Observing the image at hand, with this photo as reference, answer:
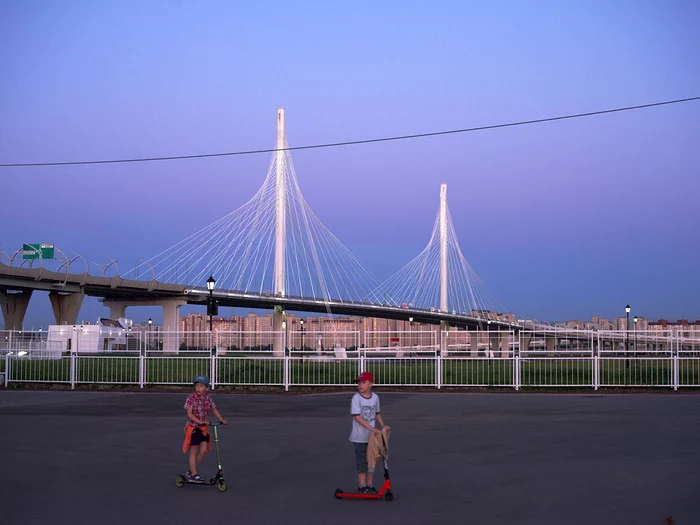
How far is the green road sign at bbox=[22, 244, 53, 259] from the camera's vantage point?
65938 millimetres

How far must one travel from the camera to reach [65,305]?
72500mm

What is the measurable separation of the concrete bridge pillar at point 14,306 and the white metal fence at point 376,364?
139 feet

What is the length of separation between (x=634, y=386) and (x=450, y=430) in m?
14.0

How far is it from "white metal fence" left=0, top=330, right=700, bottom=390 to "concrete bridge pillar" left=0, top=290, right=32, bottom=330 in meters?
42.4

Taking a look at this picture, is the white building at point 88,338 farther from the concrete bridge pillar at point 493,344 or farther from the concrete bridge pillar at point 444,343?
the concrete bridge pillar at point 493,344

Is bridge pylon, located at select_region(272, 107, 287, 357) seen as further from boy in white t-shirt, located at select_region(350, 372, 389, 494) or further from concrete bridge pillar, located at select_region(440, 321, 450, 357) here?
boy in white t-shirt, located at select_region(350, 372, 389, 494)

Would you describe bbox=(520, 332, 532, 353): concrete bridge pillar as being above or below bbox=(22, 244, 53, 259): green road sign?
below

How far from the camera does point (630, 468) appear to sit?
1048cm

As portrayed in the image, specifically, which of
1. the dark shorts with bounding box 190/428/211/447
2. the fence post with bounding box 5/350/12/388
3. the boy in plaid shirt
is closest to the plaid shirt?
the boy in plaid shirt

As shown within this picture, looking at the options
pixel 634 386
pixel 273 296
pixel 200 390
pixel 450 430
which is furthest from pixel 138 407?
pixel 273 296

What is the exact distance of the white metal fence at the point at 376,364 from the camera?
87.8 feet

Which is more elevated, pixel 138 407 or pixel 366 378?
pixel 366 378

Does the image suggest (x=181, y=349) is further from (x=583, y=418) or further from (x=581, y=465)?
(x=581, y=465)

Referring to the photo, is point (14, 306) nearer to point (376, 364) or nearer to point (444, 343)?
point (376, 364)
